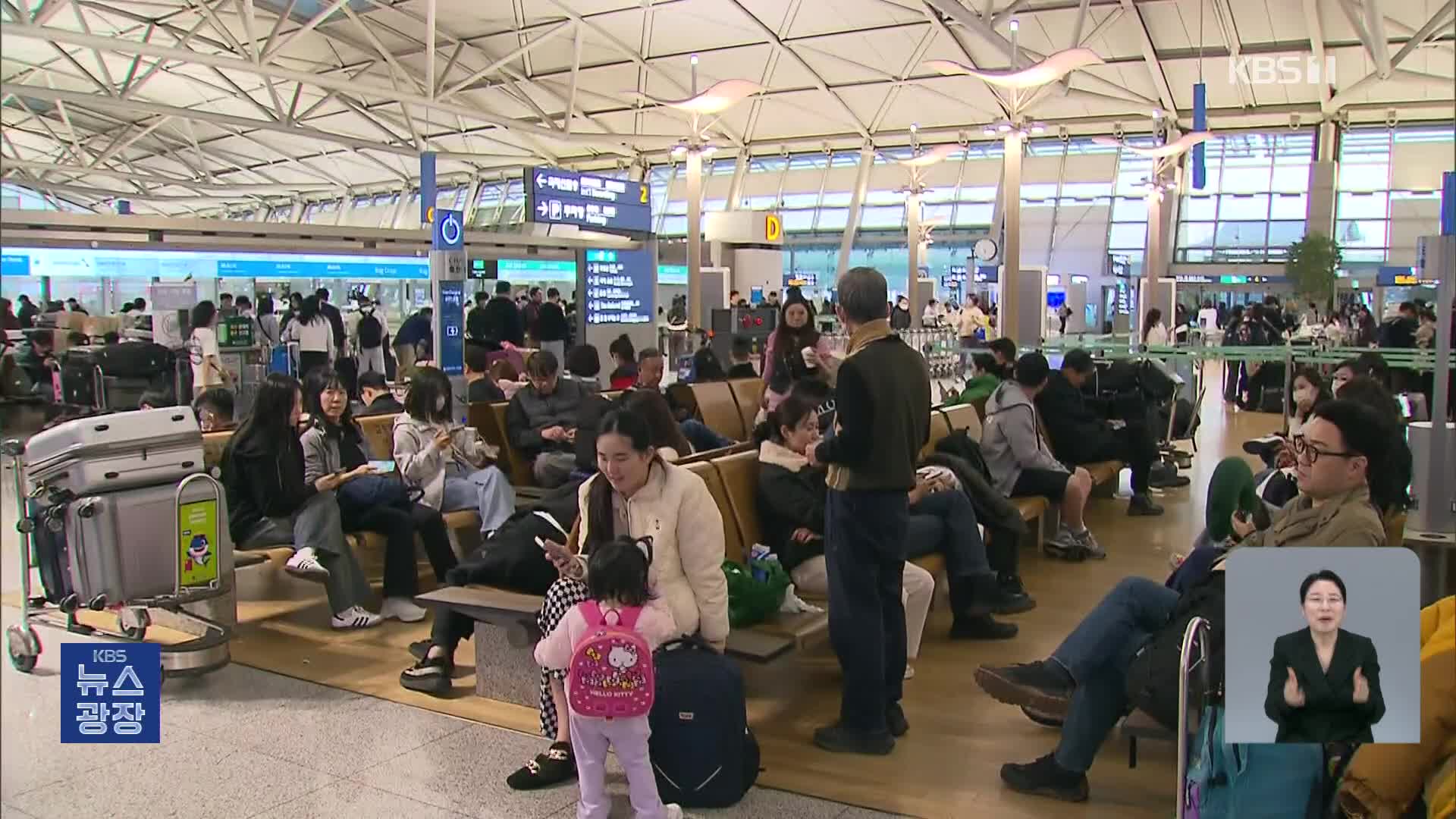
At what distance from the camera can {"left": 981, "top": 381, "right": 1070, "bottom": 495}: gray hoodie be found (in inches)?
254

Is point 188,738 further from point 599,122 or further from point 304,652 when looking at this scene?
point 599,122

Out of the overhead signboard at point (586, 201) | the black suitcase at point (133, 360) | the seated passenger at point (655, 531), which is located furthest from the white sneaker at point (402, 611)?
the overhead signboard at point (586, 201)

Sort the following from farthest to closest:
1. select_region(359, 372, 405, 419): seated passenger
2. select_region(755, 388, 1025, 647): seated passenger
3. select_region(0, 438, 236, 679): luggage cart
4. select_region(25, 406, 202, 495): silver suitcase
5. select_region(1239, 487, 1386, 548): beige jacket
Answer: select_region(359, 372, 405, 419): seated passenger → select_region(755, 388, 1025, 647): seated passenger → select_region(25, 406, 202, 495): silver suitcase → select_region(1239, 487, 1386, 548): beige jacket → select_region(0, 438, 236, 679): luggage cart

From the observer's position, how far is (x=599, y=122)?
96.8ft

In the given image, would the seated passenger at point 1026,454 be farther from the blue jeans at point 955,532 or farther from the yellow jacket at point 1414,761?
the yellow jacket at point 1414,761


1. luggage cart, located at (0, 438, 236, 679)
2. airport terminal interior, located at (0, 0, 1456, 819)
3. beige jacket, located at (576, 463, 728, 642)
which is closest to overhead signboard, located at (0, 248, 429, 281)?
airport terminal interior, located at (0, 0, 1456, 819)

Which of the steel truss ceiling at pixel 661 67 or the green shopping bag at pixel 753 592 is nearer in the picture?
the green shopping bag at pixel 753 592

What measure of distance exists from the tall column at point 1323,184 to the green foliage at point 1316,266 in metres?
0.72

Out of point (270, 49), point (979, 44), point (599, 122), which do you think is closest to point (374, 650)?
point (270, 49)

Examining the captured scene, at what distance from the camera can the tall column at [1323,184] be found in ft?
77.2

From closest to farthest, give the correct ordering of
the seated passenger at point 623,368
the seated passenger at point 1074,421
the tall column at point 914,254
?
the seated passenger at point 1074,421 < the seated passenger at point 623,368 < the tall column at point 914,254

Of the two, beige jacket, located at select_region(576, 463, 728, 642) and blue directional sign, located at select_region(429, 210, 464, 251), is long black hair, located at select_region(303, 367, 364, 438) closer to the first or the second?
beige jacket, located at select_region(576, 463, 728, 642)

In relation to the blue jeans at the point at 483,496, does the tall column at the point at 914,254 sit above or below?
above

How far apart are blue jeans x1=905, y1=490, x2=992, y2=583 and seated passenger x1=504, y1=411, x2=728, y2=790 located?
177cm
